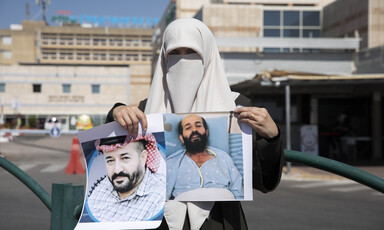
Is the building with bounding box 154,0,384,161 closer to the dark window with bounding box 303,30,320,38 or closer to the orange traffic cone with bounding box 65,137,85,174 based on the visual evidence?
the dark window with bounding box 303,30,320,38

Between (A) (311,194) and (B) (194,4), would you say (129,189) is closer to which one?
(A) (311,194)

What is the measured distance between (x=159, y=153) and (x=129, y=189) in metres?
0.16

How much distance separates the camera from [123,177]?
5.79 feet

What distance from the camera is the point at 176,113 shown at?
Result: 1756 mm

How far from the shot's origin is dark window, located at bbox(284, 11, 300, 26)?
1129 inches

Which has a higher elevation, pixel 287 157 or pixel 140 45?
pixel 140 45

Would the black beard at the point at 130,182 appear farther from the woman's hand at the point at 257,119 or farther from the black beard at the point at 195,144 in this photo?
the woman's hand at the point at 257,119

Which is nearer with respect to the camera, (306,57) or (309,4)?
(306,57)

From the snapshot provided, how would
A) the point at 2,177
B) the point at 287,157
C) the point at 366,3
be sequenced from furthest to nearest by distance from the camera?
the point at 366,3 < the point at 2,177 < the point at 287,157

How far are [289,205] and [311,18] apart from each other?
22.5 m

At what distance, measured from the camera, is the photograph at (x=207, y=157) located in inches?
67.4

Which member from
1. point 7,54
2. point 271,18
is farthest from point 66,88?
point 7,54

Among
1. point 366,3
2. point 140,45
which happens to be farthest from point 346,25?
point 140,45

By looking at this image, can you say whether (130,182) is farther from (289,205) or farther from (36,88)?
(36,88)
